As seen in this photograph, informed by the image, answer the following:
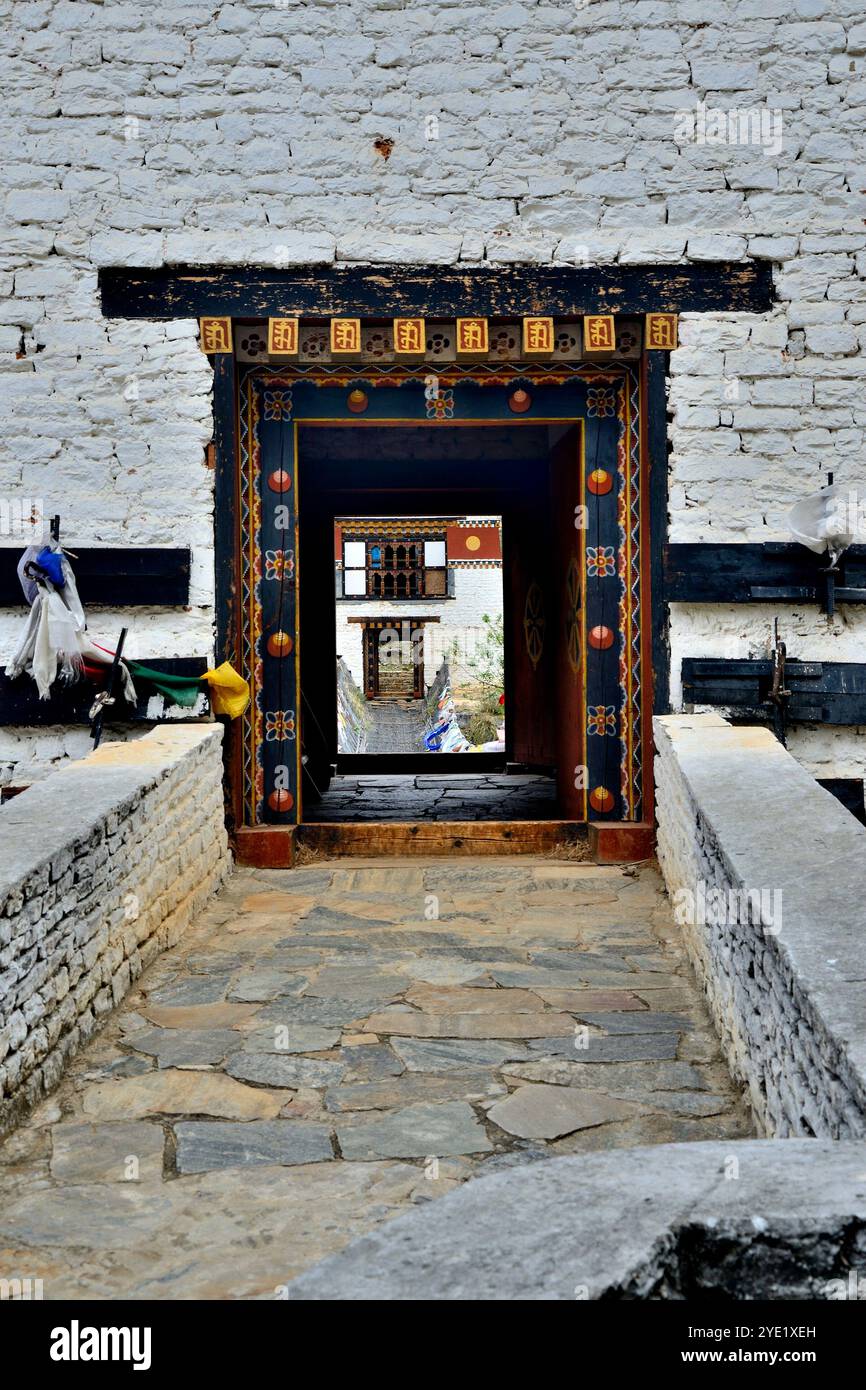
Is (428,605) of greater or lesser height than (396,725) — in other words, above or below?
above

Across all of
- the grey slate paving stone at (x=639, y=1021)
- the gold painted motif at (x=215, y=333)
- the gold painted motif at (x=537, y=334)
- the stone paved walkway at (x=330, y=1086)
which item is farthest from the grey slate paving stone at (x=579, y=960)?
the gold painted motif at (x=215, y=333)

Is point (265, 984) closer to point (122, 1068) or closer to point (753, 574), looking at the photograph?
point (122, 1068)

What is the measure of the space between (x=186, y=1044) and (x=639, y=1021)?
158 cm

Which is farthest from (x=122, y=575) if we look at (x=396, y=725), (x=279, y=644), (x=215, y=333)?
(x=396, y=725)

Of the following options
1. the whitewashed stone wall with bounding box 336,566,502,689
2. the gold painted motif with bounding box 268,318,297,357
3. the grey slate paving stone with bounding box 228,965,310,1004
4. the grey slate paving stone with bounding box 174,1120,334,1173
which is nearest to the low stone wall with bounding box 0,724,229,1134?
the grey slate paving stone with bounding box 228,965,310,1004

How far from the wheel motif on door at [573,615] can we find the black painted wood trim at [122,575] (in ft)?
7.71

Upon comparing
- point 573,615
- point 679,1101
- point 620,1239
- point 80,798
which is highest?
point 573,615

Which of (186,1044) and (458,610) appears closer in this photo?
(186,1044)

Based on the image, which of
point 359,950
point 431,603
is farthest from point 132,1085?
point 431,603

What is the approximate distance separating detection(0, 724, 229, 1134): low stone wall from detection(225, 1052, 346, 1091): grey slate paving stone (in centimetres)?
56

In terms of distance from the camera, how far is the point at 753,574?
21.3 feet

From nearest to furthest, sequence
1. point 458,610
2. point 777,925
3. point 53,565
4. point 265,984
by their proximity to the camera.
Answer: point 777,925 → point 265,984 → point 53,565 → point 458,610

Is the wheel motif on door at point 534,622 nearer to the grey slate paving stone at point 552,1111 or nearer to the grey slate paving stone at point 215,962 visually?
the grey slate paving stone at point 215,962

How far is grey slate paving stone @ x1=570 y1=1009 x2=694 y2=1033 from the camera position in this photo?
4.05m
